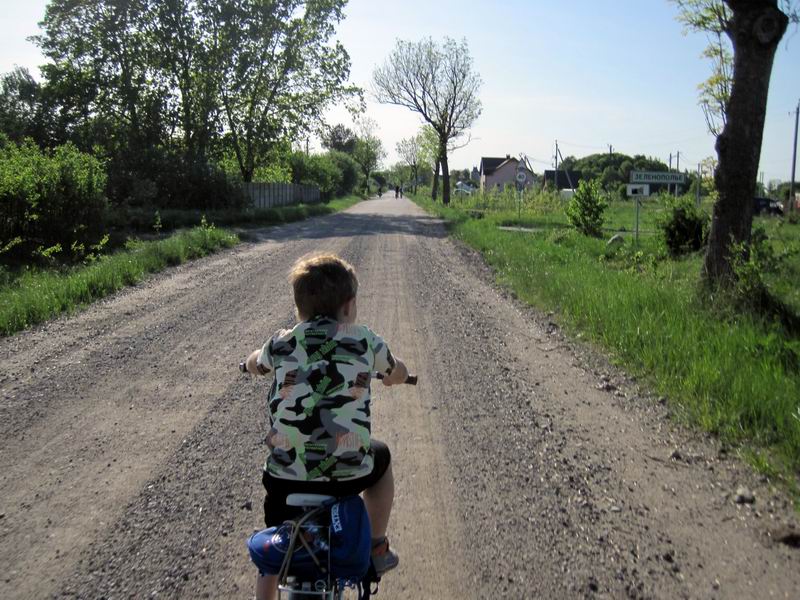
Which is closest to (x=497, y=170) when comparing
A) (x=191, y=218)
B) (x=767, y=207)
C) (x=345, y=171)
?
(x=345, y=171)

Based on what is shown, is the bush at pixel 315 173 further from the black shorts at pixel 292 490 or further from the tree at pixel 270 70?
the black shorts at pixel 292 490

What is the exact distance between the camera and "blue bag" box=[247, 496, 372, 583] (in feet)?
7.39

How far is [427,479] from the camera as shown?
4305mm

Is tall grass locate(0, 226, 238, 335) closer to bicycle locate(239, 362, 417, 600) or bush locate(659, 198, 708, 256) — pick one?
bicycle locate(239, 362, 417, 600)

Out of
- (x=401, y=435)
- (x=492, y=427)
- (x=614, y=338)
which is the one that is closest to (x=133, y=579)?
(x=401, y=435)

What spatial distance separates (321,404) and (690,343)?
16.8ft

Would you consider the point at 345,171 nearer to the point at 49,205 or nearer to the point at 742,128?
the point at 49,205

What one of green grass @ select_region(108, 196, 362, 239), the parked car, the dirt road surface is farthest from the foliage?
the dirt road surface

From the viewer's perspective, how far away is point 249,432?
16.6ft

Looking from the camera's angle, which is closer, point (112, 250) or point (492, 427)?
point (492, 427)

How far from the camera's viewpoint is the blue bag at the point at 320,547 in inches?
88.7

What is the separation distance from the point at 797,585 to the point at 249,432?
11.5 ft

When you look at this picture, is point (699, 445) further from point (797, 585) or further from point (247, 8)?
point (247, 8)

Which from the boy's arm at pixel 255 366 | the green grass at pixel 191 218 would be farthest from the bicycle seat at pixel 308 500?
the green grass at pixel 191 218
